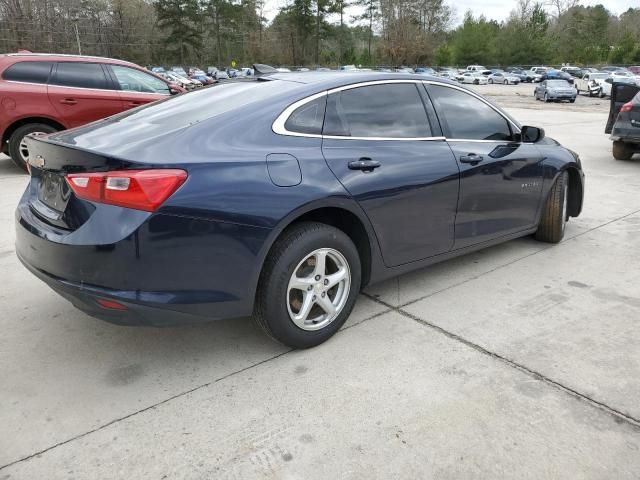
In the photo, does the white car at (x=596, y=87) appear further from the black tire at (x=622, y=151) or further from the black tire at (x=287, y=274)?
the black tire at (x=287, y=274)

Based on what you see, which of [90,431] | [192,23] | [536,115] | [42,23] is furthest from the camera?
[192,23]

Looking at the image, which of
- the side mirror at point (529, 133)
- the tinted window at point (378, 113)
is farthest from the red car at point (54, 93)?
the side mirror at point (529, 133)

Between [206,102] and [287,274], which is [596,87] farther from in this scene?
[287,274]

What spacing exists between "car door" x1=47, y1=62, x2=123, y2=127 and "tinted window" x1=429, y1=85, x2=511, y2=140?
6.14m

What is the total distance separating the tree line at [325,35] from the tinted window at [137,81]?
7324 cm

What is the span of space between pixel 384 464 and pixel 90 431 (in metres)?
1.31

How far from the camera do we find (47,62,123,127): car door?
310 inches

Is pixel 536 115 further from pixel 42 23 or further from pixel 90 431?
pixel 42 23

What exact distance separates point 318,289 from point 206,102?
4.26 ft

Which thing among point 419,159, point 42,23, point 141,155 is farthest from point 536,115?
point 42,23

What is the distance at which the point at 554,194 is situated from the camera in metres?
4.67

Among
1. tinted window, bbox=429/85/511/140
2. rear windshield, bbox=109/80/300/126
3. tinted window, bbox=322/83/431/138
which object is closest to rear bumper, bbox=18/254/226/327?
rear windshield, bbox=109/80/300/126

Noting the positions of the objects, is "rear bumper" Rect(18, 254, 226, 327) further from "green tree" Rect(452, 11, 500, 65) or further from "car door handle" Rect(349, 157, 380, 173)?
"green tree" Rect(452, 11, 500, 65)

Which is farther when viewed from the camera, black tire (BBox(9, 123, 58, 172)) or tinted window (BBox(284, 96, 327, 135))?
black tire (BBox(9, 123, 58, 172))
